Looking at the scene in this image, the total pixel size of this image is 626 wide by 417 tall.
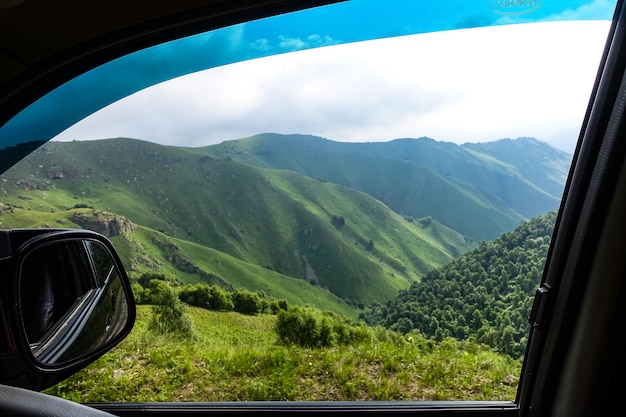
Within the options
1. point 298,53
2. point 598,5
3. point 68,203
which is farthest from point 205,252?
point 598,5

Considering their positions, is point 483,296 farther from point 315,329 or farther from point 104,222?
point 104,222

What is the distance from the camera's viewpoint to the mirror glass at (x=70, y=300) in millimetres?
1364

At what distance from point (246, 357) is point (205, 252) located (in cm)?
261

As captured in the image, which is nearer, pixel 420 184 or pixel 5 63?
pixel 5 63

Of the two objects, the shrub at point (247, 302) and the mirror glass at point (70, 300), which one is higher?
the mirror glass at point (70, 300)

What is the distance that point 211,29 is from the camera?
6.23 feet

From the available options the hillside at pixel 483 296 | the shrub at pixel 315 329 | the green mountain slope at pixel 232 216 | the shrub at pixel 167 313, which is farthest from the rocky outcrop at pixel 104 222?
the hillside at pixel 483 296

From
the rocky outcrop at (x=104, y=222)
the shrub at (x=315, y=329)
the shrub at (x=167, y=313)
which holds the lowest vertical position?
the shrub at (x=167, y=313)

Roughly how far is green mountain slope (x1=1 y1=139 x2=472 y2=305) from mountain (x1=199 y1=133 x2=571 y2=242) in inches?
7.4

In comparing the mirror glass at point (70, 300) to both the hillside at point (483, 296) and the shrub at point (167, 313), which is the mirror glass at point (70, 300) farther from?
the hillside at point (483, 296)

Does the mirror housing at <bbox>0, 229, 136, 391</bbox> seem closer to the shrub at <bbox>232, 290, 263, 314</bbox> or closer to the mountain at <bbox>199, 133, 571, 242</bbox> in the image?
the shrub at <bbox>232, 290, 263, 314</bbox>

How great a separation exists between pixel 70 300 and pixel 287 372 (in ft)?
5.22

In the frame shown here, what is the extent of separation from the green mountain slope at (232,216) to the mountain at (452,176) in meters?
0.19

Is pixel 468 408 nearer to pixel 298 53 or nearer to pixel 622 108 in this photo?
pixel 622 108
